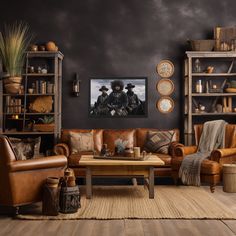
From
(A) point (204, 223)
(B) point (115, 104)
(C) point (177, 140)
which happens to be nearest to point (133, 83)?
(B) point (115, 104)

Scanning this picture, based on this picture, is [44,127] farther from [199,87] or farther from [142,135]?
[199,87]

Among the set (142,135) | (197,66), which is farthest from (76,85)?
(197,66)

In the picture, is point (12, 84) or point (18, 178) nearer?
point (18, 178)

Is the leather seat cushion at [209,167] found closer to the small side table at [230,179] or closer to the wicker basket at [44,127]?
the small side table at [230,179]

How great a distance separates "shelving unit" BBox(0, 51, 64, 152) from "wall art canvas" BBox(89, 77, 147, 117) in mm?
700

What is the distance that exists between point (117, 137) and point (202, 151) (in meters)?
1.60

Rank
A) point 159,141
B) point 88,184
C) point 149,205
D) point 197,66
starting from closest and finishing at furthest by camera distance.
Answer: point 149,205, point 88,184, point 159,141, point 197,66

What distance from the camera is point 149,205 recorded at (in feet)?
17.7

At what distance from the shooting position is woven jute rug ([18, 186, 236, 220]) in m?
4.79

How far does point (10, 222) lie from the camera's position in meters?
4.58

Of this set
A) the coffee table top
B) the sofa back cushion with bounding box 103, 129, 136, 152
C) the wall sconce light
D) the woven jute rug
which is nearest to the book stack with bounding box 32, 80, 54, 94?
the wall sconce light

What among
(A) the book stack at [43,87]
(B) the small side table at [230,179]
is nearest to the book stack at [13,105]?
(A) the book stack at [43,87]

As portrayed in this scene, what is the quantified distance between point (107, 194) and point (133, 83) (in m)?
2.77

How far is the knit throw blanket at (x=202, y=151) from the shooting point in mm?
6484
